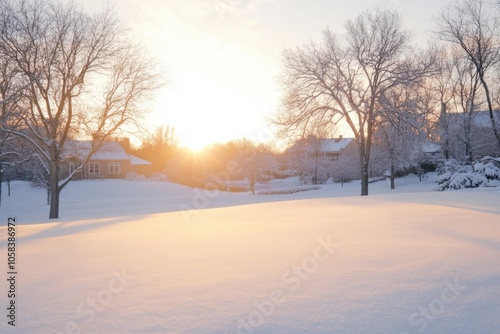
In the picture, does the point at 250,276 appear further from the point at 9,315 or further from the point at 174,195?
the point at 174,195

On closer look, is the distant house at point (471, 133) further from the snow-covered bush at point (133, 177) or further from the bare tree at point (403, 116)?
the snow-covered bush at point (133, 177)

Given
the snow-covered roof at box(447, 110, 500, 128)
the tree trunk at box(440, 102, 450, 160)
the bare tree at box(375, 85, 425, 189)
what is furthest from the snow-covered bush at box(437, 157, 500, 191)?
the snow-covered roof at box(447, 110, 500, 128)

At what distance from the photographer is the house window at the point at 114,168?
177ft

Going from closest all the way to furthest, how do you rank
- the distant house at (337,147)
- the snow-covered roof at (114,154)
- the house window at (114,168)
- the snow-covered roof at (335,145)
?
the snow-covered roof at (114,154)
the house window at (114,168)
the distant house at (337,147)
the snow-covered roof at (335,145)

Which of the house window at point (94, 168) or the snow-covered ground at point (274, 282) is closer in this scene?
the snow-covered ground at point (274, 282)

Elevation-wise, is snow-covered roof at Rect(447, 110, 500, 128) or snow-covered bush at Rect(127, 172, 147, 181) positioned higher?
snow-covered roof at Rect(447, 110, 500, 128)

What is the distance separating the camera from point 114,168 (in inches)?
2138

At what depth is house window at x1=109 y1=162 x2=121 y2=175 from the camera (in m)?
53.9

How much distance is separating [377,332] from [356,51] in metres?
23.5

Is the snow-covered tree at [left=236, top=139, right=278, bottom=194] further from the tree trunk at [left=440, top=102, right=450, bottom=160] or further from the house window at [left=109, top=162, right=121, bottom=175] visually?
the tree trunk at [left=440, top=102, right=450, bottom=160]

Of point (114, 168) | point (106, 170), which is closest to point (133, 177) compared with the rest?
point (114, 168)

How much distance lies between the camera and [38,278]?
14.7ft

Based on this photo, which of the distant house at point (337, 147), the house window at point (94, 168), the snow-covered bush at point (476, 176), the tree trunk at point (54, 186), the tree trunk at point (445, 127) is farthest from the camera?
the distant house at point (337, 147)

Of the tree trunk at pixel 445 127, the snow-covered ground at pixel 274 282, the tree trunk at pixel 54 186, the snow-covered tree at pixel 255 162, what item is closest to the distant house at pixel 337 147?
the snow-covered tree at pixel 255 162
